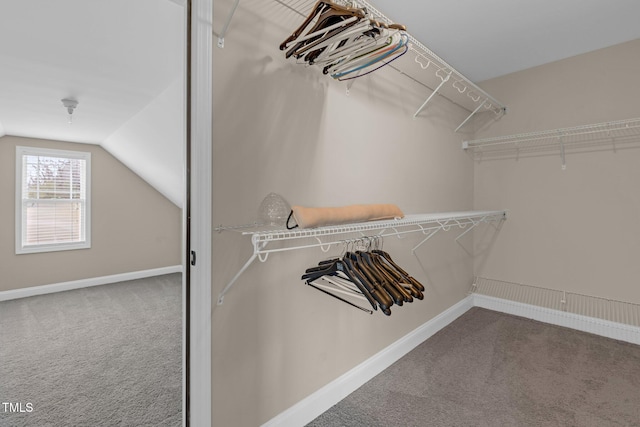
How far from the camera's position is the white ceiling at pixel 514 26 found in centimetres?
191

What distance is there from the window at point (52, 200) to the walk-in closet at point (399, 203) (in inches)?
161

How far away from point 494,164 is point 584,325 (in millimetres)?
1585

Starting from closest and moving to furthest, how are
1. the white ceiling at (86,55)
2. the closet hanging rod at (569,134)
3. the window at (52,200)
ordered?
the white ceiling at (86,55), the closet hanging rod at (569,134), the window at (52,200)

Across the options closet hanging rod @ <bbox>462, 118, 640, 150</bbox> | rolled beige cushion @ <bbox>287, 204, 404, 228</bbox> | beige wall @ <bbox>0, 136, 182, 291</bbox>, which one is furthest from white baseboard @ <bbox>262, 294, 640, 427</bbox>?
beige wall @ <bbox>0, 136, 182, 291</bbox>

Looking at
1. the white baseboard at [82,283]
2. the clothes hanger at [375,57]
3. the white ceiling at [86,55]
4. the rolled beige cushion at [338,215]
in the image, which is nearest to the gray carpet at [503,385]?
the rolled beige cushion at [338,215]

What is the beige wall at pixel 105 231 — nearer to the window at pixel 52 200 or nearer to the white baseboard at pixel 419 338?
the window at pixel 52 200

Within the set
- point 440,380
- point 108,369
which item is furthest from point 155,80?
point 440,380

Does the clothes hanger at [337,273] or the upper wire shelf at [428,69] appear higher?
the upper wire shelf at [428,69]

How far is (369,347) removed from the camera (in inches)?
78.1

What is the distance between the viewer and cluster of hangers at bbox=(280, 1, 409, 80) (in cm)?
110

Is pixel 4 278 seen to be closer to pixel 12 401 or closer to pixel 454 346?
pixel 12 401

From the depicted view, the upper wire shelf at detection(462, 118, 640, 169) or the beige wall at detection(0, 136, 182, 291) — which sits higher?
the upper wire shelf at detection(462, 118, 640, 169)

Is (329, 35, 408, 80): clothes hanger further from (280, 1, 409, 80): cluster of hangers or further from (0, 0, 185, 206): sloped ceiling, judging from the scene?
(0, 0, 185, 206): sloped ceiling

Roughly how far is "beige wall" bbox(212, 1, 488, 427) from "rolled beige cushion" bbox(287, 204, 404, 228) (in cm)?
26
